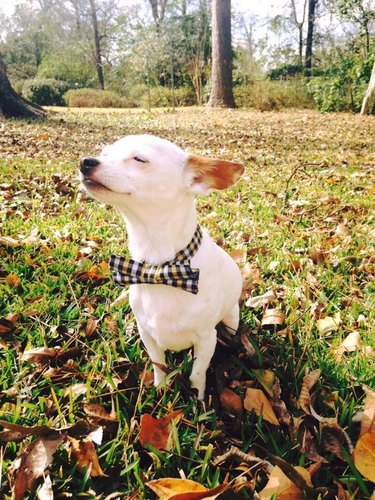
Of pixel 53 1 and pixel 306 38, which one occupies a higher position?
pixel 53 1

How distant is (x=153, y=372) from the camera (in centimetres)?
189

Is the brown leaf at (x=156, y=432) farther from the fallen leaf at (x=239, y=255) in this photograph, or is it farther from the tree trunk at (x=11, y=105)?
the tree trunk at (x=11, y=105)

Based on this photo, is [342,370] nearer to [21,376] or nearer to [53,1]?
[21,376]

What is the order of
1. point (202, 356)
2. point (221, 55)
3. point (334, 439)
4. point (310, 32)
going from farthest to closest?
point (310, 32) → point (221, 55) → point (202, 356) → point (334, 439)

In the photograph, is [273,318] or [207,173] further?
[273,318]

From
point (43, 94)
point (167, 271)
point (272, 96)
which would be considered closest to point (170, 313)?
point (167, 271)

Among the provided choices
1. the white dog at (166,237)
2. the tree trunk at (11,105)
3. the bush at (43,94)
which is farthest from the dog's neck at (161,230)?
the bush at (43,94)

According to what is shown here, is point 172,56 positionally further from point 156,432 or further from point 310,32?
point 156,432

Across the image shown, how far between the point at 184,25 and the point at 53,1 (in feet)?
Result: 70.4

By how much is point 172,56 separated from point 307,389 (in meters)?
23.4

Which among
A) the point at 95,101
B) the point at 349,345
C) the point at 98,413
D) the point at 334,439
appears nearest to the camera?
the point at 334,439

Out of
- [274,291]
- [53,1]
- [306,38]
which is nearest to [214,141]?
[274,291]

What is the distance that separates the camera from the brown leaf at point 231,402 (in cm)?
170

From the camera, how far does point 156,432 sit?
4.99ft
